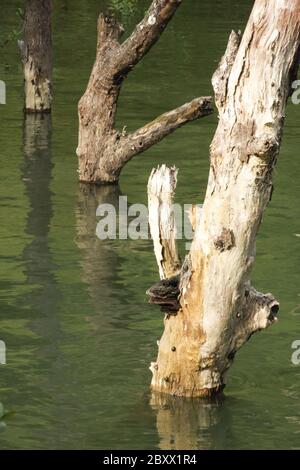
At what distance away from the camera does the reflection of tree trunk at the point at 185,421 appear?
9.30 m

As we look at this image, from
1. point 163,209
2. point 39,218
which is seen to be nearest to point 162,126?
point 39,218

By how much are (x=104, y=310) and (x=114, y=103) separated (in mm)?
4412

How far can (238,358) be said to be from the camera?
36.4 ft

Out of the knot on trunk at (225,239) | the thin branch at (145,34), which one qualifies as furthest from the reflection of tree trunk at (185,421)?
the thin branch at (145,34)

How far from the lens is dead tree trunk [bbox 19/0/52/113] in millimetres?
19656

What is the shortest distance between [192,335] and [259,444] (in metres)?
0.84

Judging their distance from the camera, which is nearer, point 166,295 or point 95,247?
point 166,295

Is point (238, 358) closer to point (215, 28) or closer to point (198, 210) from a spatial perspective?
point (198, 210)

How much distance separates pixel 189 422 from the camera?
9.61 metres

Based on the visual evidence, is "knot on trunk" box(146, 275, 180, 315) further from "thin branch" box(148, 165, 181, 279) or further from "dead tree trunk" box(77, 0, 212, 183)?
"dead tree trunk" box(77, 0, 212, 183)

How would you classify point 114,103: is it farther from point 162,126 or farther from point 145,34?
point 145,34

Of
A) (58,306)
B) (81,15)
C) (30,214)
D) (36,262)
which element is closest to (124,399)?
(58,306)

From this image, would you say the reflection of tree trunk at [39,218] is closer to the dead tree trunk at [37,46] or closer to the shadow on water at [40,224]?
the shadow on water at [40,224]
